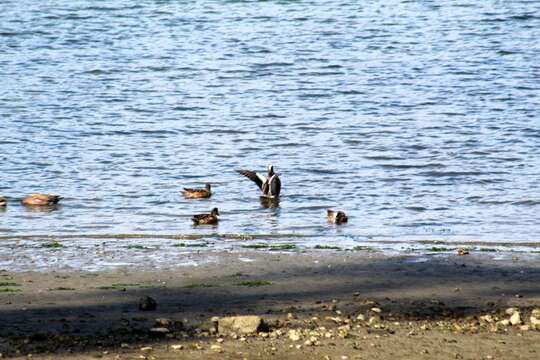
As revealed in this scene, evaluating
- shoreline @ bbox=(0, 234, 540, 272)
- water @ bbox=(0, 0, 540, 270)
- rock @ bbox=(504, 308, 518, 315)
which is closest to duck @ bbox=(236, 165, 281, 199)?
water @ bbox=(0, 0, 540, 270)

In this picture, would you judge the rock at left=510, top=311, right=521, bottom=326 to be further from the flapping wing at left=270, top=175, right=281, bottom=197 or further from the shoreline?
the flapping wing at left=270, top=175, right=281, bottom=197

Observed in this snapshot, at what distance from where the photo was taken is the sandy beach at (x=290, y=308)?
358 inches

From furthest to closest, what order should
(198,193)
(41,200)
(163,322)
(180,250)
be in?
(198,193), (41,200), (180,250), (163,322)

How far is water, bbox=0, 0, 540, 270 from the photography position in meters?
16.7

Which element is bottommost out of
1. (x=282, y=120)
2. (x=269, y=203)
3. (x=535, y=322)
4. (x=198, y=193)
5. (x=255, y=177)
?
(x=535, y=322)

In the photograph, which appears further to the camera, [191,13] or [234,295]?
[191,13]

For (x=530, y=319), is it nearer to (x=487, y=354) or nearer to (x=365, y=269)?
(x=487, y=354)

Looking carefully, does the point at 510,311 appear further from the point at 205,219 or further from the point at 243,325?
the point at 205,219

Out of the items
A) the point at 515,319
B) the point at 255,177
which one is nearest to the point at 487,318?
the point at 515,319

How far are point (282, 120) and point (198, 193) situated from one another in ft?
23.4

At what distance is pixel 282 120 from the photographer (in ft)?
80.7

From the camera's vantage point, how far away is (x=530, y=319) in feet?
32.7

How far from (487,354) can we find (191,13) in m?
35.1

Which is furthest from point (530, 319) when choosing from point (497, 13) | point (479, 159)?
point (497, 13)
